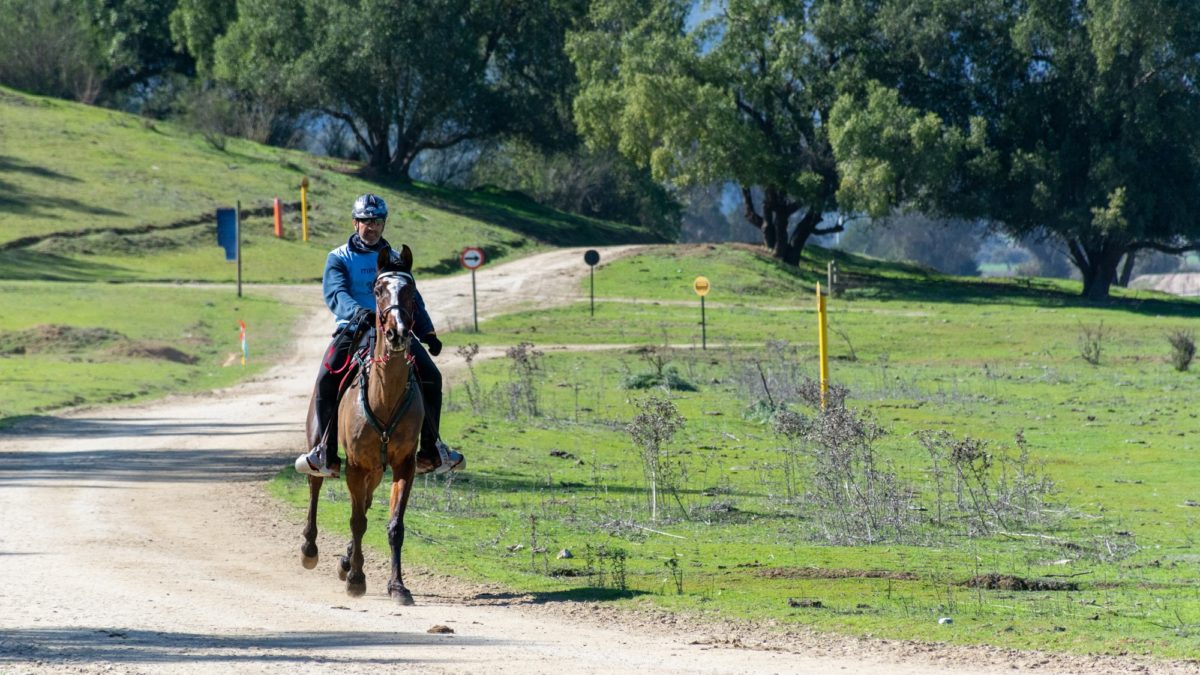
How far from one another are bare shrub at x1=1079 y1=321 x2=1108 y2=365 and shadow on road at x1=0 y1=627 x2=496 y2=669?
32405mm

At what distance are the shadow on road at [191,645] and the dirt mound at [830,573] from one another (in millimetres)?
3885

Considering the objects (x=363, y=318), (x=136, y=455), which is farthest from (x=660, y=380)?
(x=363, y=318)

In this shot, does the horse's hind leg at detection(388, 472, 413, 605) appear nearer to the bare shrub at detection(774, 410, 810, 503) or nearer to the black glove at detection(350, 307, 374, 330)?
the black glove at detection(350, 307, 374, 330)

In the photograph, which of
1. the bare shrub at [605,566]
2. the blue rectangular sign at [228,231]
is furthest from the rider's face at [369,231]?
the blue rectangular sign at [228,231]

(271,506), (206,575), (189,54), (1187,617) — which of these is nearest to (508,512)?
(271,506)

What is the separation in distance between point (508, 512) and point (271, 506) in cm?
275

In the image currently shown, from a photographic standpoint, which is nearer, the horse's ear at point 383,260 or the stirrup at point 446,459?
the horse's ear at point 383,260

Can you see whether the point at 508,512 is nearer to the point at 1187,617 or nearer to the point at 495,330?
the point at 1187,617

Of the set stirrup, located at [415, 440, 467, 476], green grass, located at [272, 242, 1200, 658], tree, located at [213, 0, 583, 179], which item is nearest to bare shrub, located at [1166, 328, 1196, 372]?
green grass, located at [272, 242, 1200, 658]

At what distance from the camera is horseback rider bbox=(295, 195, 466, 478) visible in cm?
1394

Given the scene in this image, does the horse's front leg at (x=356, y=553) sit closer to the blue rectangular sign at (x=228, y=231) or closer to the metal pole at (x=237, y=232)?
the metal pole at (x=237, y=232)

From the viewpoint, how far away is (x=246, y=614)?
12.6m

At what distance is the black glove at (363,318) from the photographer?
13643 millimetres

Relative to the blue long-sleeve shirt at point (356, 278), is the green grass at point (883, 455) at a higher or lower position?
lower
